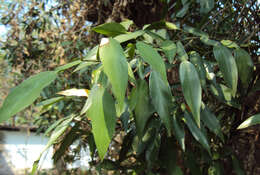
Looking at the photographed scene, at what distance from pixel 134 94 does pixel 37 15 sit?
1.27 m

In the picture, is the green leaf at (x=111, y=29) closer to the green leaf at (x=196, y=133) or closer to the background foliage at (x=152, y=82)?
the background foliage at (x=152, y=82)

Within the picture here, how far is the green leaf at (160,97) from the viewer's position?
1.16 feet

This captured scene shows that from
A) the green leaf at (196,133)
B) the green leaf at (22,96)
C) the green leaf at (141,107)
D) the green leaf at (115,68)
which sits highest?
the green leaf at (115,68)

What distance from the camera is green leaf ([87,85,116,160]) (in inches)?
10.3

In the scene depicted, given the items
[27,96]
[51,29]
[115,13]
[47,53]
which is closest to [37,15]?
[51,29]

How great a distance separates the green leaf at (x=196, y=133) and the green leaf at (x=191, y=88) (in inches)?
7.2

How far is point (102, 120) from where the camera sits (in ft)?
0.87

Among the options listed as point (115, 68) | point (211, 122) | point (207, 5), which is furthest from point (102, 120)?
point (207, 5)

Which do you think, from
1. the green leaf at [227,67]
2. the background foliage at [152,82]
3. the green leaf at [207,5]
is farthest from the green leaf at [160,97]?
the green leaf at [207,5]

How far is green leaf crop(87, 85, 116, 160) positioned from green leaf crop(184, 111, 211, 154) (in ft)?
0.94

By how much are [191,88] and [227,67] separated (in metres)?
0.10

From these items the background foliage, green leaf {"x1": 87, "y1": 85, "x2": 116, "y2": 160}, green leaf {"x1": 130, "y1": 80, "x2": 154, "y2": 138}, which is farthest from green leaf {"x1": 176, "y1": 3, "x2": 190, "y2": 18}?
green leaf {"x1": 87, "y1": 85, "x2": 116, "y2": 160}

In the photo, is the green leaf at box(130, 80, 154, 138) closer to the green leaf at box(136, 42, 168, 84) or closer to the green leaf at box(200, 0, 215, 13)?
the green leaf at box(136, 42, 168, 84)

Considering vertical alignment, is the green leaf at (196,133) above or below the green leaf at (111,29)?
below
